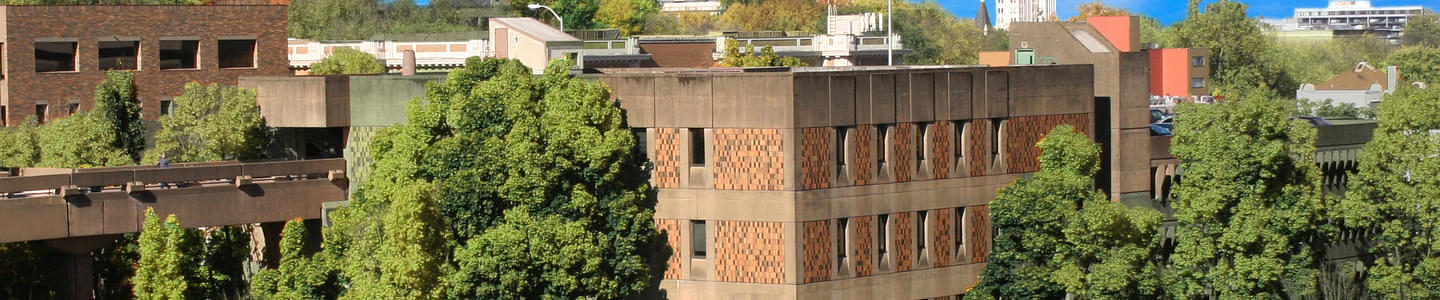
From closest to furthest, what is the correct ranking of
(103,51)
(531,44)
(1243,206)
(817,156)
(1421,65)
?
(817,156) → (1243,206) → (531,44) → (103,51) → (1421,65)

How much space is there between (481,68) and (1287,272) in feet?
65.1

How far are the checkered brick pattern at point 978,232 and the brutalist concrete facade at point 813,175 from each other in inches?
5.3

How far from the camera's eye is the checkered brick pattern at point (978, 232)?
48.0 m

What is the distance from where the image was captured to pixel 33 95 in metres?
73.9

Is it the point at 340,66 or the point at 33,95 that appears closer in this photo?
the point at 33,95

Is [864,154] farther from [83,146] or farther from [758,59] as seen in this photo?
[758,59]

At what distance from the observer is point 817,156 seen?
44594 millimetres

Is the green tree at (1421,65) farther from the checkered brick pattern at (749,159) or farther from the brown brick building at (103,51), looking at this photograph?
the checkered brick pattern at (749,159)

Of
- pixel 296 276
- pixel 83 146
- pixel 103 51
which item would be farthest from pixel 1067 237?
pixel 103 51

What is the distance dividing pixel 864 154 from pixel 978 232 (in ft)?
14.9

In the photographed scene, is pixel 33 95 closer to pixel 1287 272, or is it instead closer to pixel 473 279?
pixel 473 279

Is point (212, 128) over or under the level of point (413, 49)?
under

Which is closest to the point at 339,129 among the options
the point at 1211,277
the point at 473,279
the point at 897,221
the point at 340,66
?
the point at 473,279

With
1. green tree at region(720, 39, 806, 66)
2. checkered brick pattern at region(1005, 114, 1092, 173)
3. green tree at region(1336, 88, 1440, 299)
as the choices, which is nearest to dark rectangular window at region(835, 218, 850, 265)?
checkered brick pattern at region(1005, 114, 1092, 173)
